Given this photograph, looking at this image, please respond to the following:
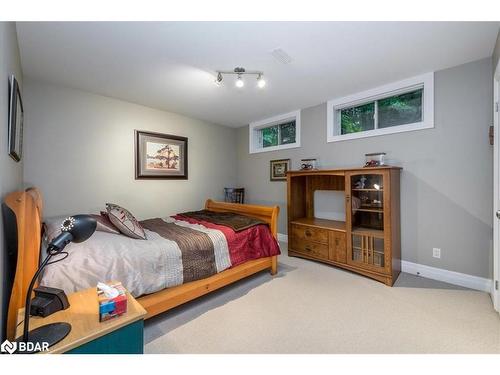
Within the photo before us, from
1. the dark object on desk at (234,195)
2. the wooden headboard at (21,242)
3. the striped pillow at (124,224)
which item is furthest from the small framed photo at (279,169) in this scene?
the wooden headboard at (21,242)

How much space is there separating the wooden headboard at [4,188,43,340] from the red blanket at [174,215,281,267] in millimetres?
1525

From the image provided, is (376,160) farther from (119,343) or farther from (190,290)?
(119,343)

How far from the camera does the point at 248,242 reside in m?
2.64

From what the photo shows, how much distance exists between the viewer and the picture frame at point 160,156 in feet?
11.8

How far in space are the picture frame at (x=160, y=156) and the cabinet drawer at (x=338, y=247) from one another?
2.72 meters

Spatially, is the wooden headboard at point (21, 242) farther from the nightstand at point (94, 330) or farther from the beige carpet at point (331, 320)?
the beige carpet at point (331, 320)

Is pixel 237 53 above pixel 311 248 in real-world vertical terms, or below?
above

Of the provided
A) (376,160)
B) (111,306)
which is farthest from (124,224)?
(376,160)

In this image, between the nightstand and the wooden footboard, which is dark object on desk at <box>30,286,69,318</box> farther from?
the wooden footboard

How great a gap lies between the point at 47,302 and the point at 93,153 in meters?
2.61

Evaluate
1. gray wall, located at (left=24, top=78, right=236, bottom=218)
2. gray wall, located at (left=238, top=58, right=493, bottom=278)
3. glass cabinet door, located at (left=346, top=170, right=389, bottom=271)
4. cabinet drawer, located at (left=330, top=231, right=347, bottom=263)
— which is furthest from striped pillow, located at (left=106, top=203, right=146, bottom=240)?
gray wall, located at (left=238, top=58, right=493, bottom=278)

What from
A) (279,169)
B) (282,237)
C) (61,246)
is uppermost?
(279,169)

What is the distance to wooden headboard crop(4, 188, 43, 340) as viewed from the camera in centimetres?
113
